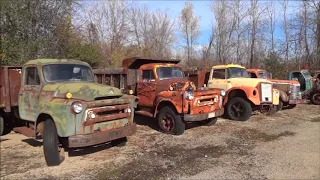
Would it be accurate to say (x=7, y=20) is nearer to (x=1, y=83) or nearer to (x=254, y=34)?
(x=1, y=83)

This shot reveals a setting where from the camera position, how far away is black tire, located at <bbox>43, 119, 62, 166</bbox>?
5.83 metres

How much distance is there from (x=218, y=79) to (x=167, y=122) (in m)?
3.81

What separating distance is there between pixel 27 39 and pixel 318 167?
1531 centimetres

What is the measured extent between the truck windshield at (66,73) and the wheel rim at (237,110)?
18.7 feet

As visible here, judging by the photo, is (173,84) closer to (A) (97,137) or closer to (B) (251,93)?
(B) (251,93)

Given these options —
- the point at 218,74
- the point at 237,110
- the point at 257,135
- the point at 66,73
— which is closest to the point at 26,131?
the point at 66,73

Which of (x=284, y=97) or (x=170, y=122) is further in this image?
(x=284, y=97)

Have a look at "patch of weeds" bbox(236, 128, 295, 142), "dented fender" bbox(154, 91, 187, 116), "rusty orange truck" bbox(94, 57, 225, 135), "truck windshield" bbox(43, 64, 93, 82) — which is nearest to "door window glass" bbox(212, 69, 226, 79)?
"rusty orange truck" bbox(94, 57, 225, 135)

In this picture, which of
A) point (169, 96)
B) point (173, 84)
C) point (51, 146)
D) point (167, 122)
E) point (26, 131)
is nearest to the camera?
point (51, 146)

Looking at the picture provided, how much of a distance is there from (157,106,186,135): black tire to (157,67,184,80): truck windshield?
1192mm

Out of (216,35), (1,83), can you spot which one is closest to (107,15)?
(216,35)

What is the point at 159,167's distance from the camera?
590 centimetres

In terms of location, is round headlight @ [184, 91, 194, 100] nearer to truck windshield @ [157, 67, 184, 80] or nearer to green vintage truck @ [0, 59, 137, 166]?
truck windshield @ [157, 67, 184, 80]

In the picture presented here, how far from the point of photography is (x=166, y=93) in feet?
28.8
